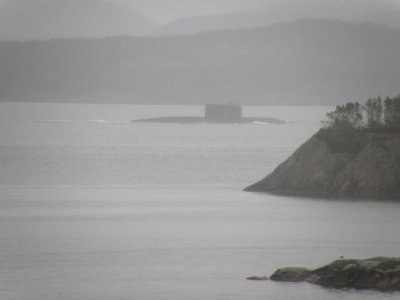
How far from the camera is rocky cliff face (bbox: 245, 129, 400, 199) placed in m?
94.3

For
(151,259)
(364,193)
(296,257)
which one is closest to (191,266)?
(151,259)

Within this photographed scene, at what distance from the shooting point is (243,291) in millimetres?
52438

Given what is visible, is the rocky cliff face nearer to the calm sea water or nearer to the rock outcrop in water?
the calm sea water

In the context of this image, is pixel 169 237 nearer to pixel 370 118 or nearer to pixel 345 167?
pixel 345 167

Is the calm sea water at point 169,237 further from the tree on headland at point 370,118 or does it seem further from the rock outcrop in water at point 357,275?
the tree on headland at point 370,118

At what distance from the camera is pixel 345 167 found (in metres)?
95.1

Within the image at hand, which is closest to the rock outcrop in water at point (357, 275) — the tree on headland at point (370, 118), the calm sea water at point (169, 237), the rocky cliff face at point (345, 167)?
the calm sea water at point (169, 237)

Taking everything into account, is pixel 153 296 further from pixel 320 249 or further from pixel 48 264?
pixel 320 249

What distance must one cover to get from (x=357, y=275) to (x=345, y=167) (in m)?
43.9

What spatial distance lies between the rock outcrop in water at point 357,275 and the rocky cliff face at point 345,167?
4127cm

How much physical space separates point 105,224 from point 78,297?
1157 inches

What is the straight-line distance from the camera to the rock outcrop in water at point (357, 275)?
168 ft

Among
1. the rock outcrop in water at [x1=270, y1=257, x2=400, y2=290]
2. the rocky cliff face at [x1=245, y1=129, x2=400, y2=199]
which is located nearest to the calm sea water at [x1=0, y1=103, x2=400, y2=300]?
the rock outcrop in water at [x1=270, y1=257, x2=400, y2=290]

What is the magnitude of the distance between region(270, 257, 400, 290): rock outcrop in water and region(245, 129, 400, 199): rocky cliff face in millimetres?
41269
